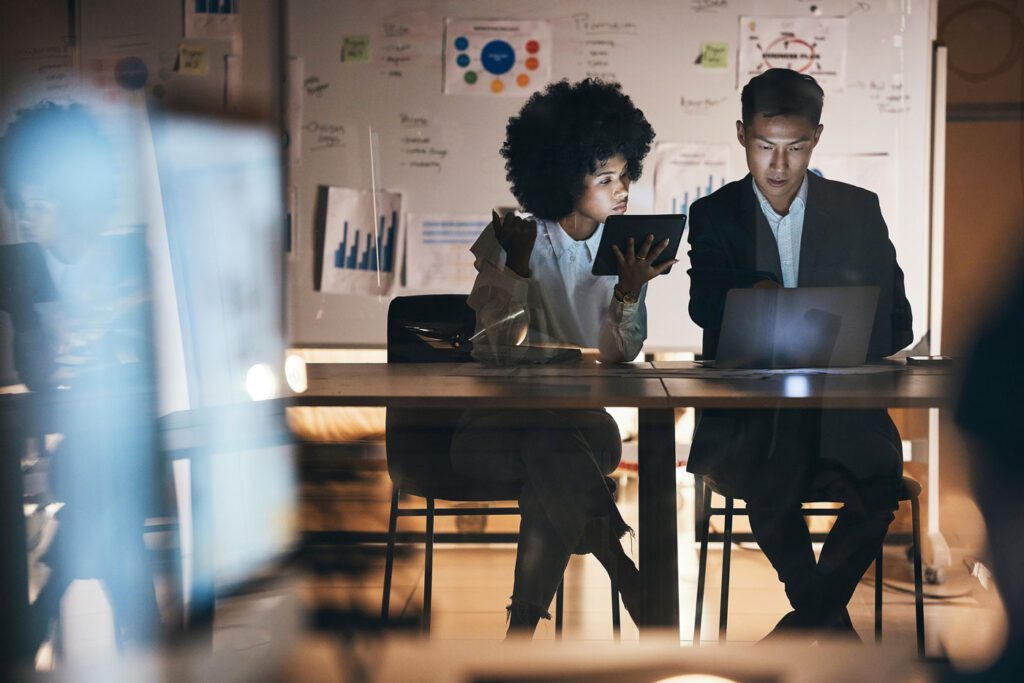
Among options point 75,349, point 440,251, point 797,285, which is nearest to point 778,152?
point 797,285

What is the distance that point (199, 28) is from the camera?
112cm

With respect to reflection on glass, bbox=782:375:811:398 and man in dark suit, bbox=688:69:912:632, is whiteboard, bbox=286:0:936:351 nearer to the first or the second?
man in dark suit, bbox=688:69:912:632

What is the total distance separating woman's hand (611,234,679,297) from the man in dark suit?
0.06 metres

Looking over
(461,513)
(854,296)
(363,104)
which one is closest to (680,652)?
(461,513)

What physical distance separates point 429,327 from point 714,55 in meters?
0.59

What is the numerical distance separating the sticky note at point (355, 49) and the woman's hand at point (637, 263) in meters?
0.47

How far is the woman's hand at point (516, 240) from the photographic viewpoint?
1178mm

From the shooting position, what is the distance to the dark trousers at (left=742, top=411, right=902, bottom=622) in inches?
50.8

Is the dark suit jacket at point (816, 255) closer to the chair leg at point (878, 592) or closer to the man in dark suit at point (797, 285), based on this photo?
the man in dark suit at point (797, 285)

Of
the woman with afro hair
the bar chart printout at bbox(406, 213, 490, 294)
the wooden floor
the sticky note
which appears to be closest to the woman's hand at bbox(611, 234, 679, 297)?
the woman with afro hair

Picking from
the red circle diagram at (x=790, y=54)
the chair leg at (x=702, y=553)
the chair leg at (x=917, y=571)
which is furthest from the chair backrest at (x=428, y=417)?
the chair leg at (x=917, y=571)

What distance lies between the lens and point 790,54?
114cm

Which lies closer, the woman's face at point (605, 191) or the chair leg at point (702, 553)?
the woman's face at point (605, 191)

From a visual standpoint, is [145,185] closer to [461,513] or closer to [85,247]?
[85,247]
